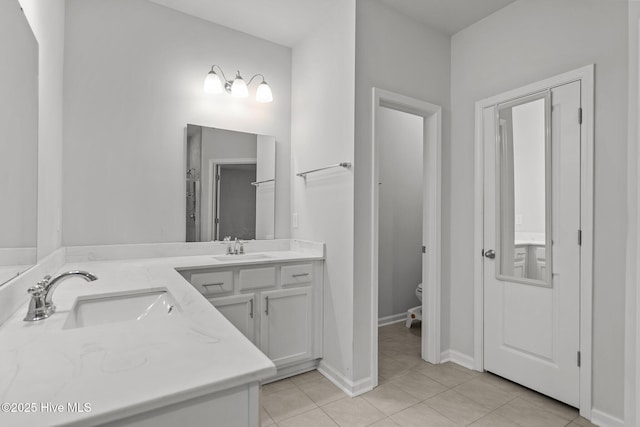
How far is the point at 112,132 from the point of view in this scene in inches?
90.0

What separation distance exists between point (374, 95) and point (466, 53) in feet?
3.35

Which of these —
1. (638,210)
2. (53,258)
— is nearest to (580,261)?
(638,210)

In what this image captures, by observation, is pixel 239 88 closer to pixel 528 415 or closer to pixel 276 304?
pixel 276 304

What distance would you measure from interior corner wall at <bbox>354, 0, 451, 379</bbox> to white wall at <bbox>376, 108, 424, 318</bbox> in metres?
1.17

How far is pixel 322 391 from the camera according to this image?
7.32 feet

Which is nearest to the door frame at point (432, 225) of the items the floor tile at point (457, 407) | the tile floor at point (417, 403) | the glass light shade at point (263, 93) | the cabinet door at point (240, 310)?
the tile floor at point (417, 403)

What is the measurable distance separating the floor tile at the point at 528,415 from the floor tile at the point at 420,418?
370mm

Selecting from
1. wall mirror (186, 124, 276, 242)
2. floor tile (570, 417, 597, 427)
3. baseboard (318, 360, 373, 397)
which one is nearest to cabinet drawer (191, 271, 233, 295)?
wall mirror (186, 124, 276, 242)

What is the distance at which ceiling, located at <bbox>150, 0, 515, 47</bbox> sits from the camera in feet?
7.87

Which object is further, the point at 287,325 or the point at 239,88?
the point at 239,88

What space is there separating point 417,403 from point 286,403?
832 mm

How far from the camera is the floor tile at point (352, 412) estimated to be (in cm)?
188

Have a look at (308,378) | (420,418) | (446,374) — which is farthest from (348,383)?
(446,374)

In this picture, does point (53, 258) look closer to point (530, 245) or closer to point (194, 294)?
point (194, 294)
